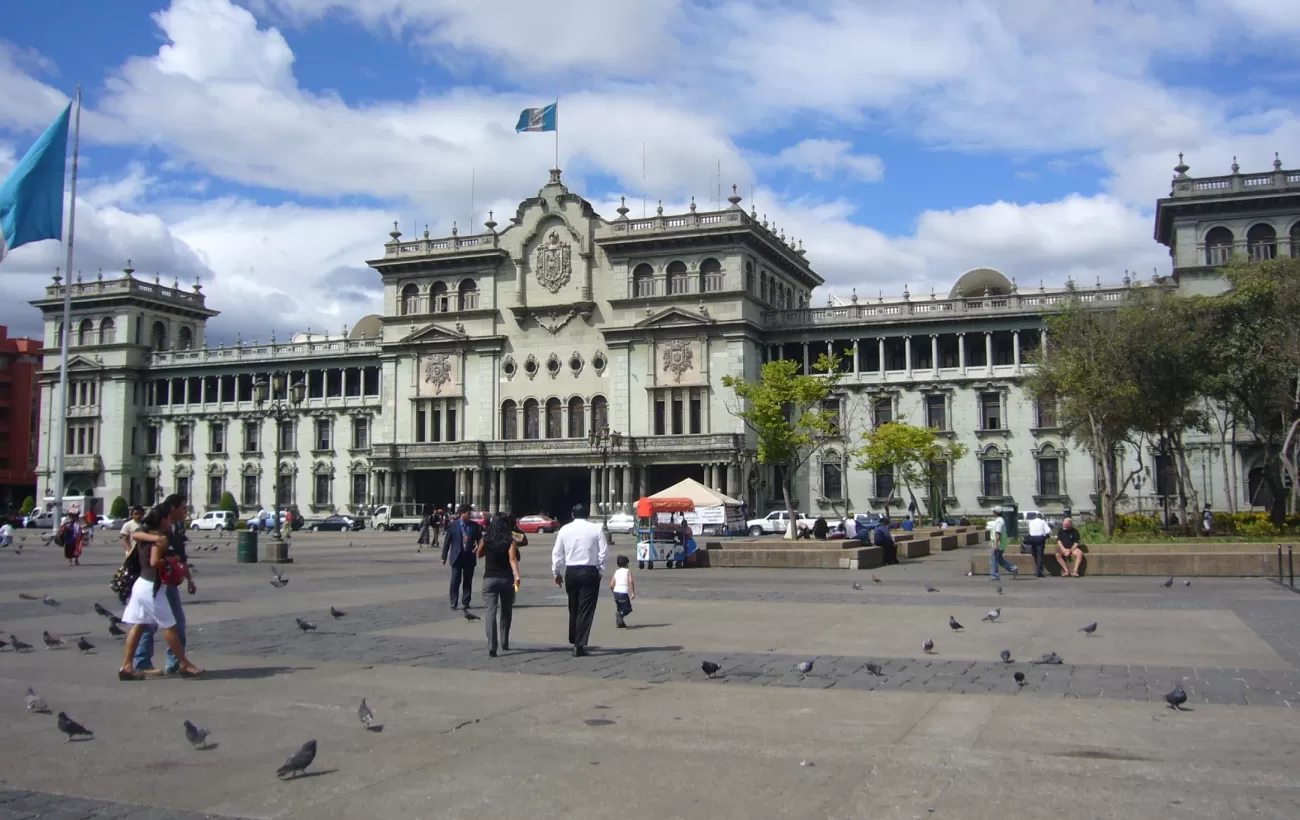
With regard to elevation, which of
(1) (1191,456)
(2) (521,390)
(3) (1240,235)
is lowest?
(1) (1191,456)

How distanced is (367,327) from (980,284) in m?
48.6

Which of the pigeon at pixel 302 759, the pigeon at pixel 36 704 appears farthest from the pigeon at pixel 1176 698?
the pigeon at pixel 36 704

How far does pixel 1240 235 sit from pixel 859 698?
57559 millimetres

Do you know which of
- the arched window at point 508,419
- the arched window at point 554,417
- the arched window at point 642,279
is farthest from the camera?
the arched window at point 508,419

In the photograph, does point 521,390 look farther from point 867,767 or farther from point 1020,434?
point 867,767

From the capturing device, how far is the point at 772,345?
70562mm

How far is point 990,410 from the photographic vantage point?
65938 millimetres

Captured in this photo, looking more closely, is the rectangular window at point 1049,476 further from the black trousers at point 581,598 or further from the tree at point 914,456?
the black trousers at point 581,598

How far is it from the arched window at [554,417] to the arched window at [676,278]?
999 centimetres

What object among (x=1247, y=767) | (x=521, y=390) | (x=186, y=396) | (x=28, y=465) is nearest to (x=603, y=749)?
(x=1247, y=767)

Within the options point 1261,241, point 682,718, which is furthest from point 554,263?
point 682,718

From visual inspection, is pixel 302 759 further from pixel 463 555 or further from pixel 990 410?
pixel 990 410

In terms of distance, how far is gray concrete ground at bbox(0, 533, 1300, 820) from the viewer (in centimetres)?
732

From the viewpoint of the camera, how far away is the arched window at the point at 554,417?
71.3 meters
